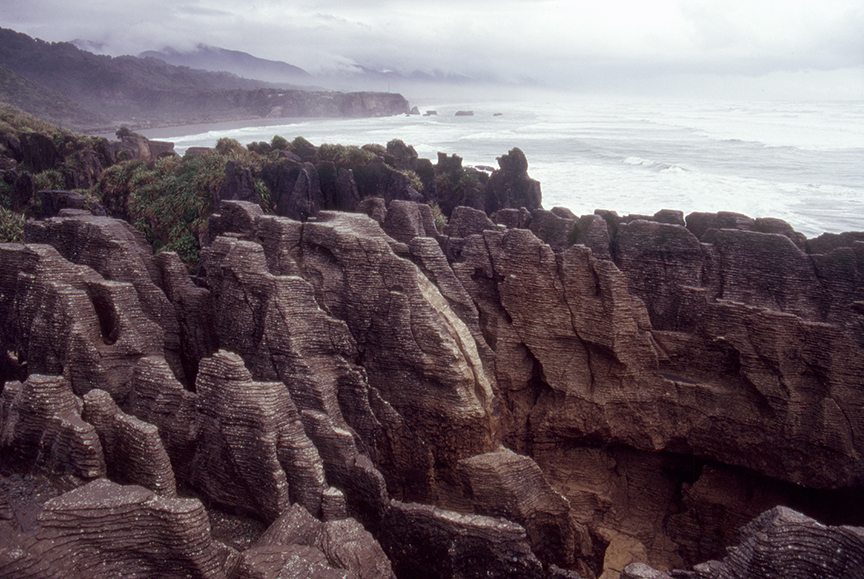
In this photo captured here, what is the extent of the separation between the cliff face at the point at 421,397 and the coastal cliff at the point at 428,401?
0.13 feet

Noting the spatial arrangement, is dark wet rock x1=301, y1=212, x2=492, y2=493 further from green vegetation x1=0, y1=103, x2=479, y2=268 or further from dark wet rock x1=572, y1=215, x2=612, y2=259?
green vegetation x1=0, y1=103, x2=479, y2=268

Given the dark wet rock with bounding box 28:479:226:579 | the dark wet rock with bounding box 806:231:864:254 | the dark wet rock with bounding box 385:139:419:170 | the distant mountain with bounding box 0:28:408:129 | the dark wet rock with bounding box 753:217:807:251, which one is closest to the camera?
the dark wet rock with bounding box 28:479:226:579

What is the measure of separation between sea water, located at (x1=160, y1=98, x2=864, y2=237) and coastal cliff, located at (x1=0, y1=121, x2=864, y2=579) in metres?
28.1

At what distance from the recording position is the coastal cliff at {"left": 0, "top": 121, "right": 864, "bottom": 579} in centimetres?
675

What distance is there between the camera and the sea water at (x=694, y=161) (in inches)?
1656

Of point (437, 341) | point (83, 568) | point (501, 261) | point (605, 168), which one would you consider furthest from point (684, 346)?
point (605, 168)

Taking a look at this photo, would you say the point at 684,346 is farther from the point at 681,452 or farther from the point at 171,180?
the point at 171,180

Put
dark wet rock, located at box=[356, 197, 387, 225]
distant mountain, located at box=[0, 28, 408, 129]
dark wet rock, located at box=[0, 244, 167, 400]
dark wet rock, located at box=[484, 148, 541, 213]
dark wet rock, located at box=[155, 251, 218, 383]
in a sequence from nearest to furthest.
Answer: dark wet rock, located at box=[0, 244, 167, 400] → dark wet rock, located at box=[155, 251, 218, 383] → dark wet rock, located at box=[356, 197, 387, 225] → dark wet rock, located at box=[484, 148, 541, 213] → distant mountain, located at box=[0, 28, 408, 129]

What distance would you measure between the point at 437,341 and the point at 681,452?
601 cm

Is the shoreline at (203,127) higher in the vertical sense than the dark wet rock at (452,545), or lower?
higher

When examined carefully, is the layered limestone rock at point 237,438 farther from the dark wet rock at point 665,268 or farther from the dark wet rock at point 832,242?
the dark wet rock at point 832,242

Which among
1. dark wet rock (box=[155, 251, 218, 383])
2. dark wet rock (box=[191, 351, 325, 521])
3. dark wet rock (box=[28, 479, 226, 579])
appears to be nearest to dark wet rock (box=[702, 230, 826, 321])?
dark wet rock (box=[191, 351, 325, 521])

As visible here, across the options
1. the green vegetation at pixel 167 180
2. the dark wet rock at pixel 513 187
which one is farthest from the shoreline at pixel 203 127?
the dark wet rock at pixel 513 187

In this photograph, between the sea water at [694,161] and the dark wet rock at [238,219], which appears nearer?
the dark wet rock at [238,219]
